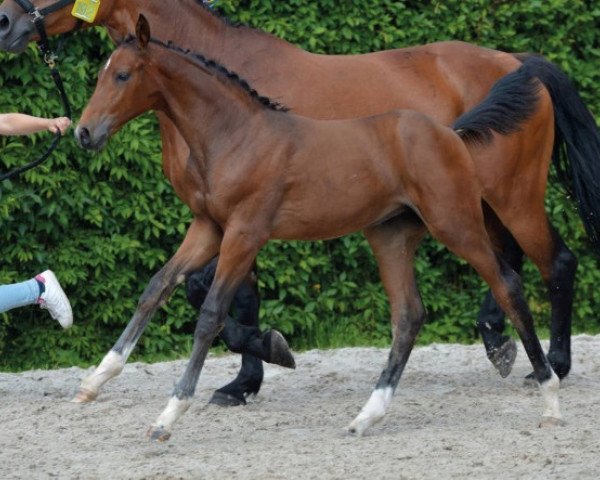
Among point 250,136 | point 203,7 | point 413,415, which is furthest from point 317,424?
point 203,7

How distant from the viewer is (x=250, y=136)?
5762mm

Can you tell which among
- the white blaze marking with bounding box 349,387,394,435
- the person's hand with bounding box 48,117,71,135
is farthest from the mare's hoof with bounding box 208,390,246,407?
the person's hand with bounding box 48,117,71,135

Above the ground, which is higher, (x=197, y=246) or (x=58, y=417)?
(x=197, y=246)

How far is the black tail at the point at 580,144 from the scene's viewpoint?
7.32 metres

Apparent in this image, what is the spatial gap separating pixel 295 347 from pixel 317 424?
2701mm

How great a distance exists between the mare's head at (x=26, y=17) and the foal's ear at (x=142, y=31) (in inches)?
33.1

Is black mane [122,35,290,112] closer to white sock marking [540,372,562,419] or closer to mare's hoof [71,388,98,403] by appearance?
mare's hoof [71,388,98,403]

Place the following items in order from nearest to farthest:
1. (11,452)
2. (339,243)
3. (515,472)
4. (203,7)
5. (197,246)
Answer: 1. (515,472)
2. (11,452)
3. (197,246)
4. (203,7)
5. (339,243)

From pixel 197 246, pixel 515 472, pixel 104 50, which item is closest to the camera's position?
pixel 515 472

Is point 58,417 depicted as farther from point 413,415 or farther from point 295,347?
point 295,347

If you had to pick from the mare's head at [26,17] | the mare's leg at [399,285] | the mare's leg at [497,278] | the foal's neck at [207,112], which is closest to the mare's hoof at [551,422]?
the mare's leg at [497,278]

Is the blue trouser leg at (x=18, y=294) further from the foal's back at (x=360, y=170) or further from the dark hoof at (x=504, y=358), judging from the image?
the dark hoof at (x=504, y=358)

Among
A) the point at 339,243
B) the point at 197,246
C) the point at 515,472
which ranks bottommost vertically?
the point at 339,243

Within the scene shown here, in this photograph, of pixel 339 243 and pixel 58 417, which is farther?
pixel 339 243
